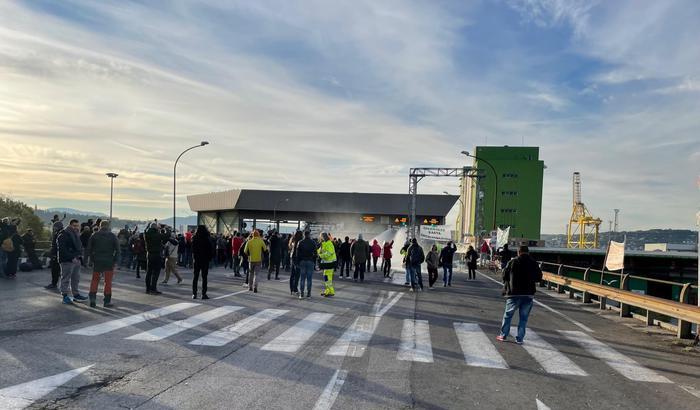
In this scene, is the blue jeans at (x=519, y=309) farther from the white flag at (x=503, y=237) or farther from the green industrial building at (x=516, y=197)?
the green industrial building at (x=516, y=197)

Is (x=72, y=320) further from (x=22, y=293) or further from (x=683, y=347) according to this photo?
(x=683, y=347)

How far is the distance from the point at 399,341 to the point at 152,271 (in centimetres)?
816

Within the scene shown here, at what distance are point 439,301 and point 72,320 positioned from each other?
9.94 metres

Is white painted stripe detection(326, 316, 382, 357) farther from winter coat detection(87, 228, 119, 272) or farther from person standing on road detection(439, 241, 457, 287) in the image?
person standing on road detection(439, 241, 457, 287)

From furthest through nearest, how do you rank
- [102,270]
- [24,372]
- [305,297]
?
[305,297] → [102,270] → [24,372]

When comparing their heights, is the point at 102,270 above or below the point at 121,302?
above

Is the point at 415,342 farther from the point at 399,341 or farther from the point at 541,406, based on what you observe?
the point at 541,406

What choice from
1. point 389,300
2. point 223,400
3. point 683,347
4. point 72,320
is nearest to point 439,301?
point 389,300

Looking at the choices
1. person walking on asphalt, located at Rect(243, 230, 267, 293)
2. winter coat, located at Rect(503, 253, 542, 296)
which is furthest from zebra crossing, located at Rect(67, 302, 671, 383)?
person walking on asphalt, located at Rect(243, 230, 267, 293)

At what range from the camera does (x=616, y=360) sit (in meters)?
8.91

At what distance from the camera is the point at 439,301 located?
54.6 feet

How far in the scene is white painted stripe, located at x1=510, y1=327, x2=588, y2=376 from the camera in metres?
7.92

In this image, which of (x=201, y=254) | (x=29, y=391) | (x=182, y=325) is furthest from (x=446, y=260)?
(x=29, y=391)

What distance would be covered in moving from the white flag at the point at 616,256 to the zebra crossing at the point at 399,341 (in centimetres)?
509
